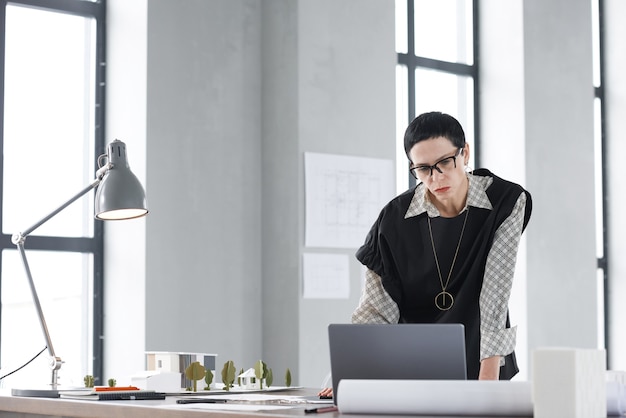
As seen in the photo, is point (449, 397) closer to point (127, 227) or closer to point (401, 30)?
point (127, 227)

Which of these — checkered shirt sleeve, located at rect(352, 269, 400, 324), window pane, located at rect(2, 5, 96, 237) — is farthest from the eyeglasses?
window pane, located at rect(2, 5, 96, 237)

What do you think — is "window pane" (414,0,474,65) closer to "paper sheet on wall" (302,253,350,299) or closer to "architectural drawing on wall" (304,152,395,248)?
"architectural drawing on wall" (304,152,395,248)

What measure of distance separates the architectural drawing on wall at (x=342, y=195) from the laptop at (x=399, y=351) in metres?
2.84

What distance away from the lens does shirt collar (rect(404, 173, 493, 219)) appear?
101 inches

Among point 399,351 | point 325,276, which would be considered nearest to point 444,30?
point 325,276

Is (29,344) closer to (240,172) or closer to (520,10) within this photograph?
(240,172)

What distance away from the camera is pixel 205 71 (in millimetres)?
4590

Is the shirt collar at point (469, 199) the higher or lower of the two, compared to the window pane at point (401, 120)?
lower

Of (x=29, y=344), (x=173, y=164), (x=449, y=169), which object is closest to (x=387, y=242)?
(x=449, y=169)

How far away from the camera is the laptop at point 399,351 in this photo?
1.73 metres

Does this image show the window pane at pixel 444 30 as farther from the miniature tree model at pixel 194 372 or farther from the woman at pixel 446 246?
the miniature tree model at pixel 194 372

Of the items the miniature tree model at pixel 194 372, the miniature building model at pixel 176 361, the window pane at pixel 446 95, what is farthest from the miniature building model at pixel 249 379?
the window pane at pixel 446 95

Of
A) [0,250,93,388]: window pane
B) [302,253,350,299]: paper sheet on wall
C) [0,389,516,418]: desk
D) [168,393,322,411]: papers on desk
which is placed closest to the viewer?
[0,389,516,418]: desk

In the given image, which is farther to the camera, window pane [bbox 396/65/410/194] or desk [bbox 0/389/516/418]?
window pane [bbox 396/65/410/194]
